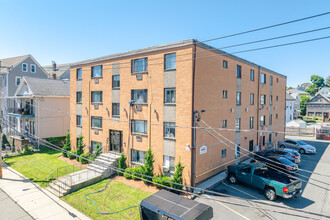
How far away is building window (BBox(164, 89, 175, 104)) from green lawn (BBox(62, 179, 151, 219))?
272 inches

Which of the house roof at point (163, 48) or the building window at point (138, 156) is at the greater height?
the house roof at point (163, 48)

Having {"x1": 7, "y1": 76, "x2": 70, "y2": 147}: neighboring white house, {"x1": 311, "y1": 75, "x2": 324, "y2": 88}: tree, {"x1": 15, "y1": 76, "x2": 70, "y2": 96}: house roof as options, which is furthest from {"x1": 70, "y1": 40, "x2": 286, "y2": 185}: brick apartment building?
{"x1": 311, "y1": 75, "x2": 324, "y2": 88}: tree

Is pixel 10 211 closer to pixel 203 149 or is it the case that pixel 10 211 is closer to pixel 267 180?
pixel 203 149

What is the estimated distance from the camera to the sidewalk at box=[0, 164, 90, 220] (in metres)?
11.8

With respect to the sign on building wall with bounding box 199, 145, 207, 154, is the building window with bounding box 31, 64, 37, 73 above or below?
above

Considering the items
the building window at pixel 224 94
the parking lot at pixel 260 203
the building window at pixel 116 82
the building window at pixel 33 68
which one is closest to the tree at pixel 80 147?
the building window at pixel 116 82

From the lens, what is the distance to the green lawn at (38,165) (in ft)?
57.9

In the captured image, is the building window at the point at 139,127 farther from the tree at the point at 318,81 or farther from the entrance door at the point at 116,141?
the tree at the point at 318,81

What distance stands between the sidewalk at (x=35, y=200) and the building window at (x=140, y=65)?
11373mm

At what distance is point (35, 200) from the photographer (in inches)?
530

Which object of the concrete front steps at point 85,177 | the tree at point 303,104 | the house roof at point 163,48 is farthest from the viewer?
the tree at point 303,104

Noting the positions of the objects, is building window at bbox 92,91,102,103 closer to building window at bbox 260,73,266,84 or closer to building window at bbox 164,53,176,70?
building window at bbox 164,53,176,70

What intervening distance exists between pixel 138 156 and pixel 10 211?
9.24 m

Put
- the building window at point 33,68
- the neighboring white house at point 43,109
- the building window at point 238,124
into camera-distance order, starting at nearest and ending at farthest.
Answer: the building window at point 238,124, the neighboring white house at point 43,109, the building window at point 33,68
